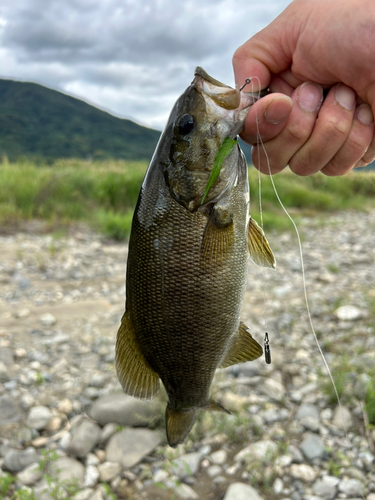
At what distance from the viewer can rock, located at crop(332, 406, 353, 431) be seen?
3.32 m

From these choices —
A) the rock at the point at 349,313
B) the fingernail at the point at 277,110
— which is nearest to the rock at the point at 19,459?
the fingernail at the point at 277,110

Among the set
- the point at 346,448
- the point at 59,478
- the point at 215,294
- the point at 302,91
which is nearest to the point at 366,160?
the point at 302,91

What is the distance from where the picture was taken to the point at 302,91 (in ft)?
7.32

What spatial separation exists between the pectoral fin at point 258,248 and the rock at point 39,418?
2.51 metres

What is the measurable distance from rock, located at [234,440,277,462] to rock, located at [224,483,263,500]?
25cm

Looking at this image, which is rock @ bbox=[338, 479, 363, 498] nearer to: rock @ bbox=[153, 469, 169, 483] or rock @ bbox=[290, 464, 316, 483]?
rock @ bbox=[290, 464, 316, 483]

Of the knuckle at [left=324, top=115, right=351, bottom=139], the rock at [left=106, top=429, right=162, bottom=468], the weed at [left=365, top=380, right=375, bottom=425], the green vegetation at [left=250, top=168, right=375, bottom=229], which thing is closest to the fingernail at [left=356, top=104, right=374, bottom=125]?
the knuckle at [left=324, top=115, right=351, bottom=139]

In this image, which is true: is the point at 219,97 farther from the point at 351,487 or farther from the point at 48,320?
the point at 48,320

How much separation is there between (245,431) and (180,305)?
7.03 feet

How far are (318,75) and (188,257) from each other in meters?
1.41

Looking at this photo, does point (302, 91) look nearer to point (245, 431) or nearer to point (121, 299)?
point (245, 431)

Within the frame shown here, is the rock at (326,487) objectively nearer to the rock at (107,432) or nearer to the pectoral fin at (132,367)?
the rock at (107,432)

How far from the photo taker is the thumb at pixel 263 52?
2264mm

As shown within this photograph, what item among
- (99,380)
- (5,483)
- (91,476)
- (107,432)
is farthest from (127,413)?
(5,483)
